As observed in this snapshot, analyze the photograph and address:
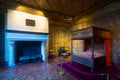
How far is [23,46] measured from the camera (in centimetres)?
549

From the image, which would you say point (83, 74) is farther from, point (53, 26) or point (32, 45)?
point (53, 26)

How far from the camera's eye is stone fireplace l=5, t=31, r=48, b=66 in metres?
4.57

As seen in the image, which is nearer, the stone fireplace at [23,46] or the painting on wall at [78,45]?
the stone fireplace at [23,46]

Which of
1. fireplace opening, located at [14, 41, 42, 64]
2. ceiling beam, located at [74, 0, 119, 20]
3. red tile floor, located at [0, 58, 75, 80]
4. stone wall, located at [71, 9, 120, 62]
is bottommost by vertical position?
red tile floor, located at [0, 58, 75, 80]

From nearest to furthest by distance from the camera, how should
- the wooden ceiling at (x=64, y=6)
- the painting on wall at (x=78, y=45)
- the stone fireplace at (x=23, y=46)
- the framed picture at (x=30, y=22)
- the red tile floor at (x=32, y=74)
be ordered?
the red tile floor at (x=32, y=74) → the stone fireplace at (x=23, y=46) → the wooden ceiling at (x=64, y=6) → the framed picture at (x=30, y=22) → the painting on wall at (x=78, y=45)

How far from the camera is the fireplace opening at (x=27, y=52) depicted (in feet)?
16.9

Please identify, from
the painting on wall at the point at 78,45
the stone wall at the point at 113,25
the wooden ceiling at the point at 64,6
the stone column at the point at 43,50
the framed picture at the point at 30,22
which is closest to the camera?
the stone wall at the point at 113,25

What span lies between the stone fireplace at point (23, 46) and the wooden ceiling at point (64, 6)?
1.88 meters

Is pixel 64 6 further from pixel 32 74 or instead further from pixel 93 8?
pixel 32 74

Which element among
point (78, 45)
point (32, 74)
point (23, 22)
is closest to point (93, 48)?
point (32, 74)

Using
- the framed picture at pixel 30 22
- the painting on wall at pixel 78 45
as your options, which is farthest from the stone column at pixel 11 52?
the painting on wall at pixel 78 45

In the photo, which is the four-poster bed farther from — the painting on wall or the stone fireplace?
the stone fireplace

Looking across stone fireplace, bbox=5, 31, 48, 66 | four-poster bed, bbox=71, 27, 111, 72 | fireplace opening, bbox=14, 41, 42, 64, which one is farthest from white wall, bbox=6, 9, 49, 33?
four-poster bed, bbox=71, 27, 111, 72

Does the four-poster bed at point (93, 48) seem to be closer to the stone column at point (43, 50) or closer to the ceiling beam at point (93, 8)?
the ceiling beam at point (93, 8)
